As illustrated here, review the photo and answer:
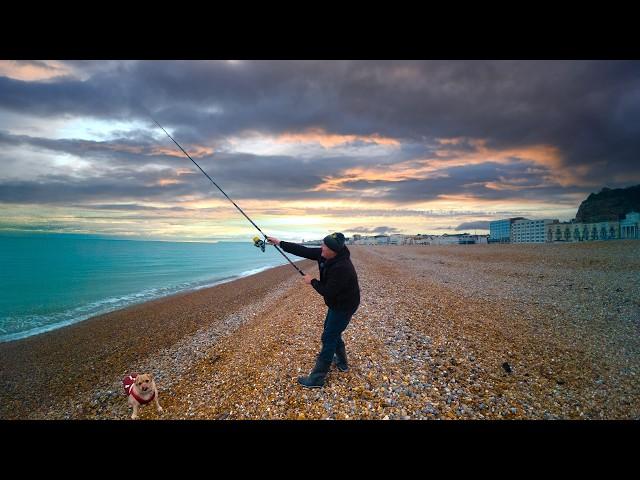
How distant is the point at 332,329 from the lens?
431cm

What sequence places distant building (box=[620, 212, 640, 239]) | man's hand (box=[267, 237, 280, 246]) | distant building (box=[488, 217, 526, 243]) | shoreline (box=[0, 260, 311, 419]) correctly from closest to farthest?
man's hand (box=[267, 237, 280, 246]) < shoreline (box=[0, 260, 311, 419]) < distant building (box=[620, 212, 640, 239]) < distant building (box=[488, 217, 526, 243])

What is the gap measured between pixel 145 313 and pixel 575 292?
60.6ft

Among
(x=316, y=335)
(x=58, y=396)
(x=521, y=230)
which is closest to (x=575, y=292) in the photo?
(x=316, y=335)

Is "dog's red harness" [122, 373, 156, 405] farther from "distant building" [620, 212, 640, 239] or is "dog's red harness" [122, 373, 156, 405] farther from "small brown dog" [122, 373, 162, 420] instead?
"distant building" [620, 212, 640, 239]

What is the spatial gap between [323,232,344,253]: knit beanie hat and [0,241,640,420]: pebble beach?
2.23 m

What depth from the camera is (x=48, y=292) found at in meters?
22.3

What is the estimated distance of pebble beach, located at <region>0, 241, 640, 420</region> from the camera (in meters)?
4.23

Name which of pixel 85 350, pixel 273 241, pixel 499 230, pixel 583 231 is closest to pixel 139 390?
pixel 273 241

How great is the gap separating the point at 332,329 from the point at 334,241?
1.33m

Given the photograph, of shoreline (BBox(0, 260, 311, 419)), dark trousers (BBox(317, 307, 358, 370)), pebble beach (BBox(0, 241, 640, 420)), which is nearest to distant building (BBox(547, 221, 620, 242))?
Result: pebble beach (BBox(0, 241, 640, 420))

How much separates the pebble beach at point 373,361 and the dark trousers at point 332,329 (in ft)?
1.75

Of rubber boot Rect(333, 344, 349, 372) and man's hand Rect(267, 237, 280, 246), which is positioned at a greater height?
man's hand Rect(267, 237, 280, 246)

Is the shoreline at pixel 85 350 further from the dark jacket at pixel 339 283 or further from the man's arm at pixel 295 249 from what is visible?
the dark jacket at pixel 339 283

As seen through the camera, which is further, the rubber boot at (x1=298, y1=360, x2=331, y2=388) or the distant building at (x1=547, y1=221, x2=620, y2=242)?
the distant building at (x1=547, y1=221, x2=620, y2=242)
